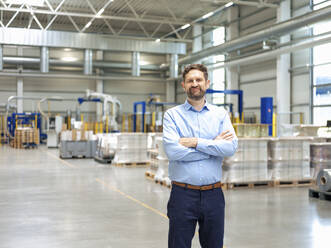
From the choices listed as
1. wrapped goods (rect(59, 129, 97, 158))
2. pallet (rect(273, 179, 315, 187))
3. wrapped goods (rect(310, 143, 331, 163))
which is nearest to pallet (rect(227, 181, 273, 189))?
pallet (rect(273, 179, 315, 187))

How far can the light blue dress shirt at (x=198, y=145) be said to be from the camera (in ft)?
9.03

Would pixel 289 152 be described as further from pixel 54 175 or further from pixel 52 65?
pixel 52 65

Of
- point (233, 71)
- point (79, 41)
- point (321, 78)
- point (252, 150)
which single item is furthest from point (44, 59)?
point (252, 150)

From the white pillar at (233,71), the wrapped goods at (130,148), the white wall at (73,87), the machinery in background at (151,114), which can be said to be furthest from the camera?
the white wall at (73,87)

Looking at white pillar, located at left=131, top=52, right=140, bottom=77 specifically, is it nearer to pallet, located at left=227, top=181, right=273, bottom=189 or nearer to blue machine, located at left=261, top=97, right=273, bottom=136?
blue machine, located at left=261, top=97, right=273, bottom=136

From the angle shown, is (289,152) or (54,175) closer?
(289,152)

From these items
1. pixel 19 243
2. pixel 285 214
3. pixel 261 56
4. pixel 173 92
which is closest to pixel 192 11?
pixel 261 56

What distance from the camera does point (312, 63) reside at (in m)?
18.0

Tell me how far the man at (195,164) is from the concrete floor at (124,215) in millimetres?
2399

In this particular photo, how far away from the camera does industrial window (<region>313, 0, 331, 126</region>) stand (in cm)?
1703

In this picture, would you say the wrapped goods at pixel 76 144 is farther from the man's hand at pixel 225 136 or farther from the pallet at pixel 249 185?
the man's hand at pixel 225 136

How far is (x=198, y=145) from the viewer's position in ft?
8.98

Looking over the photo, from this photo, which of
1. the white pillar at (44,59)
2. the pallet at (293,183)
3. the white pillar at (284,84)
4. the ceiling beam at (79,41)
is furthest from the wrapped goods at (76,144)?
the pallet at (293,183)

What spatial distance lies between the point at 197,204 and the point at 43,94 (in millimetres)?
27935
